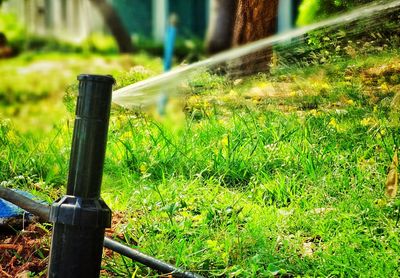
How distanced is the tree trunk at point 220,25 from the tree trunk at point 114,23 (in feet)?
1.77

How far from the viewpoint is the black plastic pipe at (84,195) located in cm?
200

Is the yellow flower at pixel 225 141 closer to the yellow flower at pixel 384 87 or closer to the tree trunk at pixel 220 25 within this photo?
the tree trunk at pixel 220 25

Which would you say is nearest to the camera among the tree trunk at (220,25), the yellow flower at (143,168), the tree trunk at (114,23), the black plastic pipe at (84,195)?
the black plastic pipe at (84,195)

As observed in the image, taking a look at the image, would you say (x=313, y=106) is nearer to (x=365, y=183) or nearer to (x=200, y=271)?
(x=365, y=183)

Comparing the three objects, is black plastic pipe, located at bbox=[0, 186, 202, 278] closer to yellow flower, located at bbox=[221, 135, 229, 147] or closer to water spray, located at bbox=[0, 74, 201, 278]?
water spray, located at bbox=[0, 74, 201, 278]

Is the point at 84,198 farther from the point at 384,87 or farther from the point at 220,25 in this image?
the point at 384,87

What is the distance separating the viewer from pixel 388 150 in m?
2.93

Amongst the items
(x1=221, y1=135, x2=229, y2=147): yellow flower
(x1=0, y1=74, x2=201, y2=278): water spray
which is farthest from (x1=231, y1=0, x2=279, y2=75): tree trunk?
(x1=0, y1=74, x2=201, y2=278): water spray

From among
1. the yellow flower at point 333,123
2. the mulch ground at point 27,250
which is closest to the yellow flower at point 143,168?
the mulch ground at point 27,250

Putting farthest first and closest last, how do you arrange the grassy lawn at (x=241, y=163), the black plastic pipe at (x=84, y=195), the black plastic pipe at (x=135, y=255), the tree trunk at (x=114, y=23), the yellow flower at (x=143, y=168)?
the yellow flower at (x=143, y=168)
the tree trunk at (x=114, y=23)
the grassy lawn at (x=241, y=163)
the black plastic pipe at (x=135, y=255)
the black plastic pipe at (x=84, y=195)

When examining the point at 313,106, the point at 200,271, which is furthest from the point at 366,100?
the point at 200,271

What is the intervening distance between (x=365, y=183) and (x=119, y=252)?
3.37ft

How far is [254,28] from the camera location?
3.29 m

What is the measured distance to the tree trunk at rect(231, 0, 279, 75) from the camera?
317 cm
